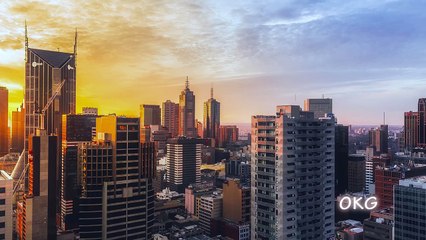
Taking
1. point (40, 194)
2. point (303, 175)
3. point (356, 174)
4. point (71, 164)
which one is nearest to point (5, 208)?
point (40, 194)

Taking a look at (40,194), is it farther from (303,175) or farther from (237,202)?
(237,202)

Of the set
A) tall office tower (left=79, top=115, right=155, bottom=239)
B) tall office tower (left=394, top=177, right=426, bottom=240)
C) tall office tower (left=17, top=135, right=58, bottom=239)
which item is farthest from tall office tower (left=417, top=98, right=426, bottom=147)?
tall office tower (left=17, top=135, right=58, bottom=239)

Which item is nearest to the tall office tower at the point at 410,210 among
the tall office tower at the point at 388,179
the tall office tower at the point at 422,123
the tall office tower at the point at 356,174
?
the tall office tower at the point at 388,179

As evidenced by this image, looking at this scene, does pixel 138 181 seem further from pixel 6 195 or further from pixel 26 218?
pixel 6 195

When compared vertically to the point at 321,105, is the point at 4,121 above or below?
below

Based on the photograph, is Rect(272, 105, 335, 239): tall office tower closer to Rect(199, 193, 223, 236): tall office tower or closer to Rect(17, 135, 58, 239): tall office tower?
Rect(17, 135, 58, 239): tall office tower
